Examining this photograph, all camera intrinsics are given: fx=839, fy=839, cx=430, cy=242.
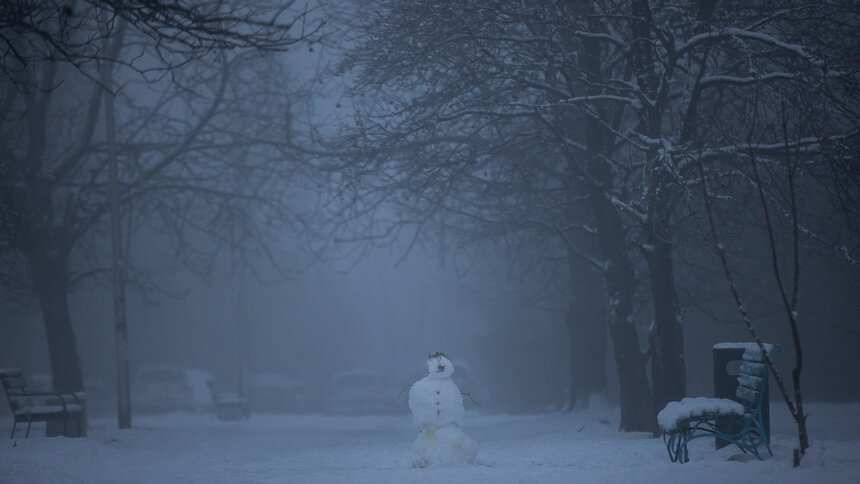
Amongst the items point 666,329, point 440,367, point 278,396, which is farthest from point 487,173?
point 278,396

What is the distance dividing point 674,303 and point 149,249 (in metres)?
28.5

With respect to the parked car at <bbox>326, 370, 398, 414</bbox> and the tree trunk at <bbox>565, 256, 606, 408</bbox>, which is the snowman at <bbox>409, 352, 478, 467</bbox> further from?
the parked car at <bbox>326, 370, 398, 414</bbox>

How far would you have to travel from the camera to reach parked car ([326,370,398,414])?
2623cm

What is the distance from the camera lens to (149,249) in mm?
35750

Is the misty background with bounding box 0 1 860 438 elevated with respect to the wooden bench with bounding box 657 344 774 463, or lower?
elevated

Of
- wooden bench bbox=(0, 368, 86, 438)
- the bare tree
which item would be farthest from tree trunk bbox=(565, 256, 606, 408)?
wooden bench bbox=(0, 368, 86, 438)

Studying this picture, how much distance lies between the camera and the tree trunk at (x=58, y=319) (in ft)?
53.2

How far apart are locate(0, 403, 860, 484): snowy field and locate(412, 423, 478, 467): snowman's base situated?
7.5 inches

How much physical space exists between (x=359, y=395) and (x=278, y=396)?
5496 mm

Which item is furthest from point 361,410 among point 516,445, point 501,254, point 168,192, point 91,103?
point 516,445

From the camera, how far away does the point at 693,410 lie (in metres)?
7.52

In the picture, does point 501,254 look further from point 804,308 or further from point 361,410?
point 804,308

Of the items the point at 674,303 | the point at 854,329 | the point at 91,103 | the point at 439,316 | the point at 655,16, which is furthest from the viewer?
the point at 439,316

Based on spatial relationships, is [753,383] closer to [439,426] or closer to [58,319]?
[439,426]
